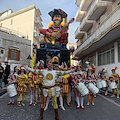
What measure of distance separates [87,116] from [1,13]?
113 ft

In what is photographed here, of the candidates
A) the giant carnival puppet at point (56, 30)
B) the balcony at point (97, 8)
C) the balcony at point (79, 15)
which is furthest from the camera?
the balcony at point (79, 15)

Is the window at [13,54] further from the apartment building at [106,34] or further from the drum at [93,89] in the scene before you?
the drum at [93,89]

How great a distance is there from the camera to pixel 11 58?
17109 mm

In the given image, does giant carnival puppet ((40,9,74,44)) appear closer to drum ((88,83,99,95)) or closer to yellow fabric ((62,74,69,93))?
yellow fabric ((62,74,69,93))

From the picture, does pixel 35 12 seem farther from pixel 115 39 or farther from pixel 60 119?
pixel 60 119

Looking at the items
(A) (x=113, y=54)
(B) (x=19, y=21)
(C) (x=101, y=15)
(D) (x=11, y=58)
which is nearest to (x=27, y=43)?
(D) (x=11, y=58)

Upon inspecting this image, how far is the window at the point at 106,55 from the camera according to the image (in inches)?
413

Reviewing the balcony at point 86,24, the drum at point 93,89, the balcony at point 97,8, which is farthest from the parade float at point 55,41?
the balcony at point 86,24

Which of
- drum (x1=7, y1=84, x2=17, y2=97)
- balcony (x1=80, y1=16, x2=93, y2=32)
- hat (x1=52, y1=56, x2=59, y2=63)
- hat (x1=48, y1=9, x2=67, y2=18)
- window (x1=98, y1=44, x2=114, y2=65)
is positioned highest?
balcony (x1=80, y1=16, x2=93, y2=32)

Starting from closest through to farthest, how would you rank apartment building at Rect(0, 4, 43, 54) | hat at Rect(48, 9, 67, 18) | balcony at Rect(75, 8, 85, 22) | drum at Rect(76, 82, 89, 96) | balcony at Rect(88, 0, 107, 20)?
drum at Rect(76, 82, 89, 96) → hat at Rect(48, 9, 67, 18) → balcony at Rect(88, 0, 107, 20) → balcony at Rect(75, 8, 85, 22) → apartment building at Rect(0, 4, 43, 54)

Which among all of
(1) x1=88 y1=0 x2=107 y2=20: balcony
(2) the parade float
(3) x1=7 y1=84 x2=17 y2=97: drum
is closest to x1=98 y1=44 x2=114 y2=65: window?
(1) x1=88 y1=0 x2=107 y2=20: balcony

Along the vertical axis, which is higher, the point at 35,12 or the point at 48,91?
the point at 35,12

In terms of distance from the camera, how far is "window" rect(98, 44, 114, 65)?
413 inches

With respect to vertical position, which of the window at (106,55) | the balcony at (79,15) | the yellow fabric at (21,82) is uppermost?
the balcony at (79,15)
